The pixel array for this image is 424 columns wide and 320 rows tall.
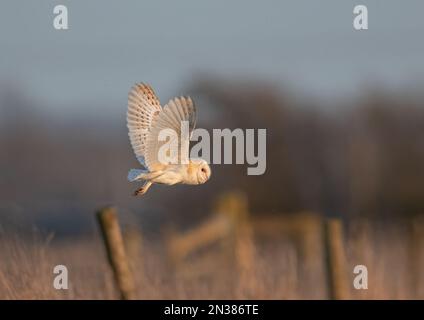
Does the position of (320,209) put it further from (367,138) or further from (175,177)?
(175,177)

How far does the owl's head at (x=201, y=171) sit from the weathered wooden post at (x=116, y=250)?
4.97 ft

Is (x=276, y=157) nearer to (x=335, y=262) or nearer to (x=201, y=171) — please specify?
(x=335, y=262)

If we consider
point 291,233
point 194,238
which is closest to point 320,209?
point 291,233

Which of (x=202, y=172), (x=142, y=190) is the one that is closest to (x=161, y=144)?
(x=142, y=190)

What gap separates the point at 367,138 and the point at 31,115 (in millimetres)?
9757

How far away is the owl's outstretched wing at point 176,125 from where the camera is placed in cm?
627

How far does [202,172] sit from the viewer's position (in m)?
6.11

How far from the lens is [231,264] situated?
9844 mm

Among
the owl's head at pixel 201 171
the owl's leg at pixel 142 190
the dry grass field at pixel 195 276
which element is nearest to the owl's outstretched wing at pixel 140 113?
the owl's leg at pixel 142 190

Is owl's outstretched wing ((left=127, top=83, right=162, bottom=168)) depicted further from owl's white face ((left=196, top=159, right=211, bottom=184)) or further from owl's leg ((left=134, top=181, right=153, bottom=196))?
owl's white face ((left=196, top=159, right=211, bottom=184))

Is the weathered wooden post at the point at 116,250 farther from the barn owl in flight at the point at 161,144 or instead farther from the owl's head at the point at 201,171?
the owl's head at the point at 201,171

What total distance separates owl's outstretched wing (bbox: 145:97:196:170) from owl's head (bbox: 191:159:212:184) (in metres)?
0.08

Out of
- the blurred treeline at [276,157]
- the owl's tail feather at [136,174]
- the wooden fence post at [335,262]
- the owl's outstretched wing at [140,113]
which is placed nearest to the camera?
the owl's tail feather at [136,174]
